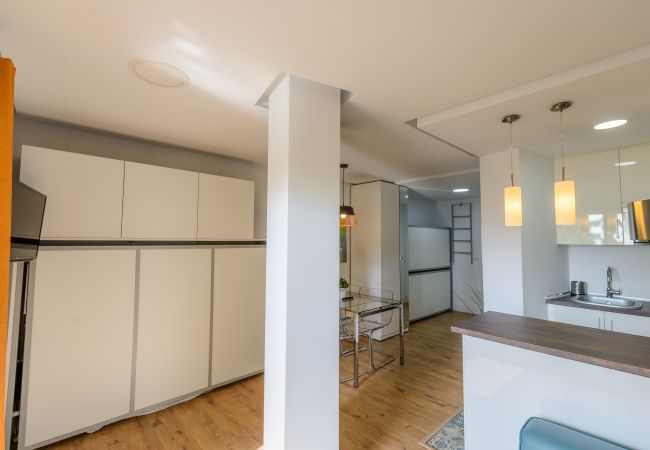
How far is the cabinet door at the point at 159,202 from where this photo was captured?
2.49 meters

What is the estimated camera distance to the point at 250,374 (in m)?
3.17

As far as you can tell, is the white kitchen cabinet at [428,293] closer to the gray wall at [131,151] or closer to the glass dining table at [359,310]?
the glass dining table at [359,310]

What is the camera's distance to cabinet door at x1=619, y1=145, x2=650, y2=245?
2.64 metres

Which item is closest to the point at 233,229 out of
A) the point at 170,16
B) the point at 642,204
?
the point at 170,16

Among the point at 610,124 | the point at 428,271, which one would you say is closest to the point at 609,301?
the point at 610,124

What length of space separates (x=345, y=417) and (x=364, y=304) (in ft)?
3.88

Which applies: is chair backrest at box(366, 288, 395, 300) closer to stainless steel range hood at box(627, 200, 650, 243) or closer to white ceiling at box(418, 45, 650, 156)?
white ceiling at box(418, 45, 650, 156)

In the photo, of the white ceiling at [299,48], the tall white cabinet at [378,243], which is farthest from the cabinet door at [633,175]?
the tall white cabinet at [378,243]

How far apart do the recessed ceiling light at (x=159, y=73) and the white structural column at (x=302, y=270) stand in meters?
0.57

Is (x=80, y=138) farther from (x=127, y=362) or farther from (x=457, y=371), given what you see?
(x=457, y=371)

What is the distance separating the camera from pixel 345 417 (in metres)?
2.46

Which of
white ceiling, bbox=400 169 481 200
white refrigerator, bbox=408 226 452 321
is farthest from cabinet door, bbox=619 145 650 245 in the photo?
white refrigerator, bbox=408 226 452 321

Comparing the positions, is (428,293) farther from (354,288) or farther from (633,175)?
(633,175)

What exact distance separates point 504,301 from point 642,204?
132cm
